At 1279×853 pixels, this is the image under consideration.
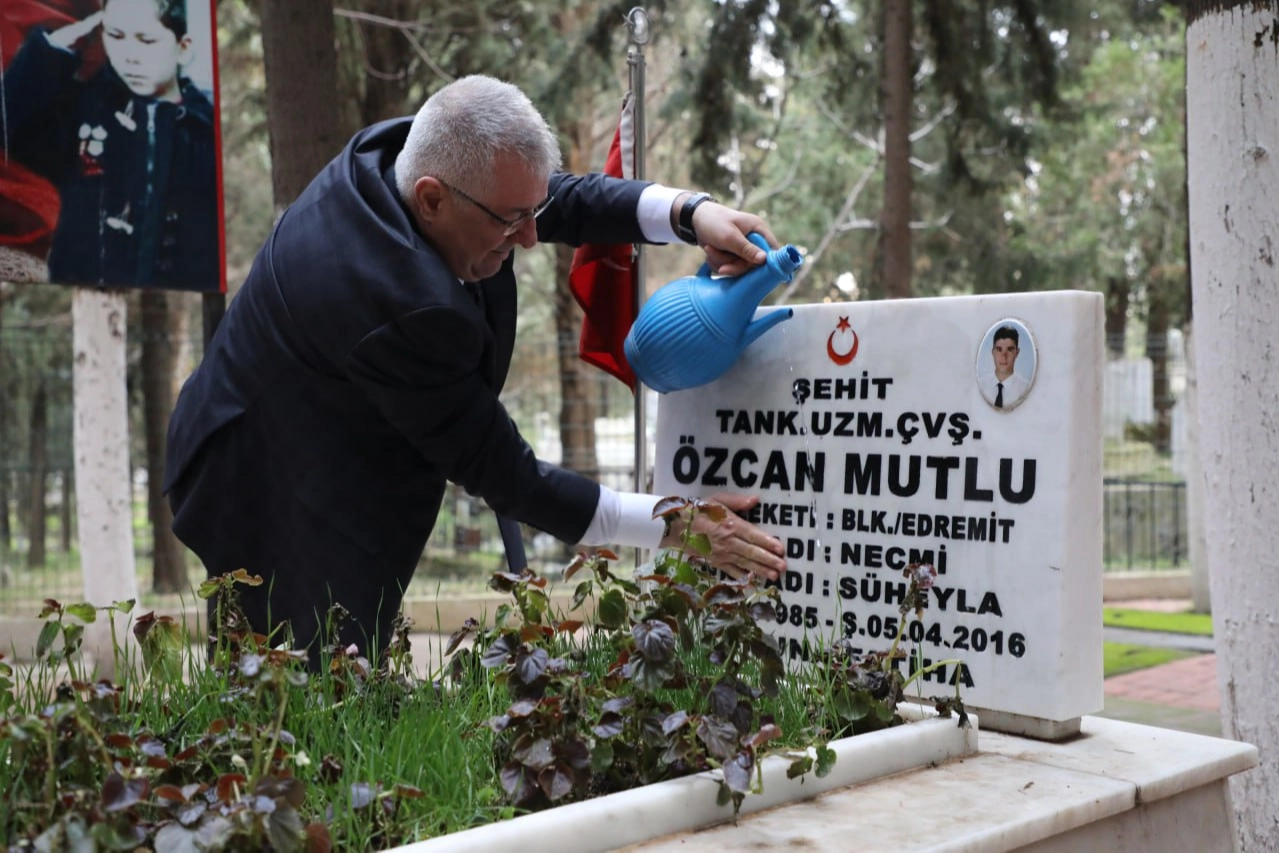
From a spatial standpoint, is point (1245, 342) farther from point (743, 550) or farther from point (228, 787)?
point (228, 787)

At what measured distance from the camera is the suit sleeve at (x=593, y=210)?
9.77ft

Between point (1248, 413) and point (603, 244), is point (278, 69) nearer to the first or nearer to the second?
point (603, 244)

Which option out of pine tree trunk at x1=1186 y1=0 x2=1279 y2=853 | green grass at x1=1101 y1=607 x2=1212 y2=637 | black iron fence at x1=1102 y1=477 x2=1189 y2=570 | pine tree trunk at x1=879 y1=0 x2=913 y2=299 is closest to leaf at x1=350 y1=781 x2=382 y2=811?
pine tree trunk at x1=1186 y1=0 x2=1279 y2=853

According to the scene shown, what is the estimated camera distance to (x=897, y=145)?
9.25 metres

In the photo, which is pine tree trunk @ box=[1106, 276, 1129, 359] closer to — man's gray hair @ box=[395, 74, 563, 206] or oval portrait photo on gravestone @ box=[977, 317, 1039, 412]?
oval portrait photo on gravestone @ box=[977, 317, 1039, 412]

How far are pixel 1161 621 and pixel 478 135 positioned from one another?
856cm

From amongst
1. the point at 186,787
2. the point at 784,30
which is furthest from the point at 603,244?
the point at 784,30

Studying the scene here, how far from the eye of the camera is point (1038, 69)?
10516 millimetres

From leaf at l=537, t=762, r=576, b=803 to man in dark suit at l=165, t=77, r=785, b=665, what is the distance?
84 centimetres

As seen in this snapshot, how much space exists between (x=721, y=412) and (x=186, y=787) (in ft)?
5.51

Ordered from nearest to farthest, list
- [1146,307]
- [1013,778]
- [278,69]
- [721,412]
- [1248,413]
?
1. [1013,778]
2. [721,412]
3. [1248,413]
4. [278,69]
5. [1146,307]

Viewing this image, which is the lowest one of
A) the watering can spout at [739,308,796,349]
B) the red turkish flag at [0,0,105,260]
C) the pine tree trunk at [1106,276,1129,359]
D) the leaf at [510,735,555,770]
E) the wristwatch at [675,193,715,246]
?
the leaf at [510,735,555,770]

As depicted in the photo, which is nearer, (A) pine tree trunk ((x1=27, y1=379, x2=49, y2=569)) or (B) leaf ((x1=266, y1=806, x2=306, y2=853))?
(B) leaf ((x1=266, y1=806, x2=306, y2=853))

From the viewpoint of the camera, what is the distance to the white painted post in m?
6.32
